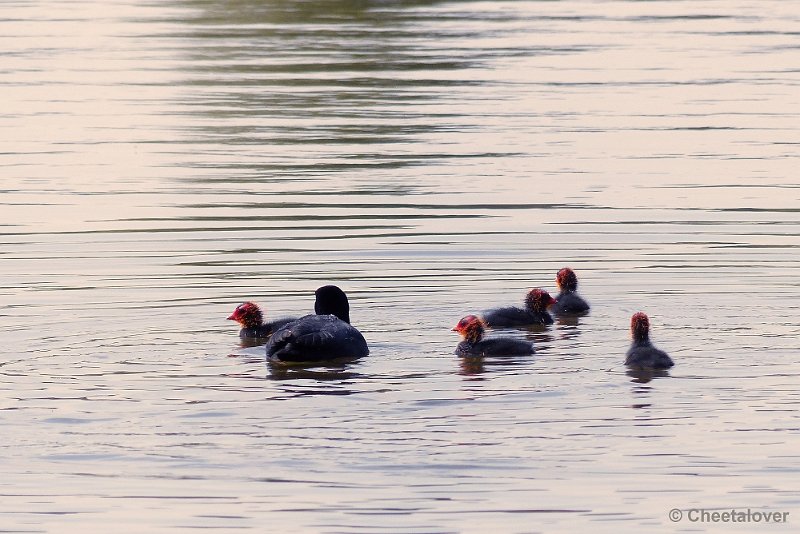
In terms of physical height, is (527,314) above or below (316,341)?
above

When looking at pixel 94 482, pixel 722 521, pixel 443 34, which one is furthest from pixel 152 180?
pixel 443 34

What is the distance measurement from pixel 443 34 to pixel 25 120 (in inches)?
527

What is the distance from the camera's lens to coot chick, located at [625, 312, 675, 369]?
12.5 meters

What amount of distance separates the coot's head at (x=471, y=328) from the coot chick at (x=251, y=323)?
160cm

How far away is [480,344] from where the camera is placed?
13.3 metres

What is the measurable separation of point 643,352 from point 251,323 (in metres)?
3.33

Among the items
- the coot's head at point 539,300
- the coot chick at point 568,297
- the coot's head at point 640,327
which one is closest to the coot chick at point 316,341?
the coot's head at point 640,327

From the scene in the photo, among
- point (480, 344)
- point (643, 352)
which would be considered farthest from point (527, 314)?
point (643, 352)

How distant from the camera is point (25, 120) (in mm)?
27312

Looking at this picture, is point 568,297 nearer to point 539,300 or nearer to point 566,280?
point 566,280

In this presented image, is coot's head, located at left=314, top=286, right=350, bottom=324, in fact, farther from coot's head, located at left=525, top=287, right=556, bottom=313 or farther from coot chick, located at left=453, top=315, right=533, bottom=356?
coot's head, located at left=525, top=287, right=556, bottom=313

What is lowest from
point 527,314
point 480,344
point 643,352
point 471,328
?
point 643,352

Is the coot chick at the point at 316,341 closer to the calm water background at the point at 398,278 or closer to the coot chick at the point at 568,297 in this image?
the calm water background at the point at 398,278

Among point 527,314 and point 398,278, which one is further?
point 398,278
